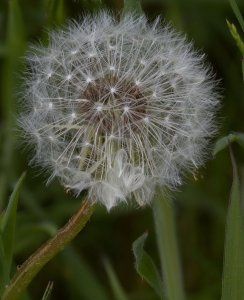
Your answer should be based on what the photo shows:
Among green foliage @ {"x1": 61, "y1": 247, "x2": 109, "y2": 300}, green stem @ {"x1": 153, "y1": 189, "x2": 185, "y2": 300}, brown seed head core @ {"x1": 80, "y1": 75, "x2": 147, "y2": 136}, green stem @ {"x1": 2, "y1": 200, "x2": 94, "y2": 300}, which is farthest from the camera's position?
green foliage @ {"x1": 61, "y1": 247, "x2": 109, "y2": 300}

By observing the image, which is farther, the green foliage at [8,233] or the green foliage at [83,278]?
the green foliage at [83,278]

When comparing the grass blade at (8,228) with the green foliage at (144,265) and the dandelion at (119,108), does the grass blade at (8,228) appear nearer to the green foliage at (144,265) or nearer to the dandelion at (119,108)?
the dandelion at (119,108)

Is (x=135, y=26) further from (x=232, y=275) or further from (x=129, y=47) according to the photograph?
(x=232, y=275)

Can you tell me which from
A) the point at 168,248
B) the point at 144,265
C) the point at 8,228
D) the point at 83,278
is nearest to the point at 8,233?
the point at 8,228

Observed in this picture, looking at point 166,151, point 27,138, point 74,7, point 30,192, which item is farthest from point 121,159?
point 74,7

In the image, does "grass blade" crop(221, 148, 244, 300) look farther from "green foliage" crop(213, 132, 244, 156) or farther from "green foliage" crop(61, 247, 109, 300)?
"green foliage" crop(61, 247, 109, 300)

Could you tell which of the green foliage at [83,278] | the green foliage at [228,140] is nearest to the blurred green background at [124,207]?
the green foliage at [83,278]

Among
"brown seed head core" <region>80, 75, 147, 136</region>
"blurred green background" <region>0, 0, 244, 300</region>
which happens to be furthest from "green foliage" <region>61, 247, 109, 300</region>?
"brown seed head core" <region>80, 75, 147, 136</region>

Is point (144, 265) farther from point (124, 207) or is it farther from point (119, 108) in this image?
point (124, 207)
